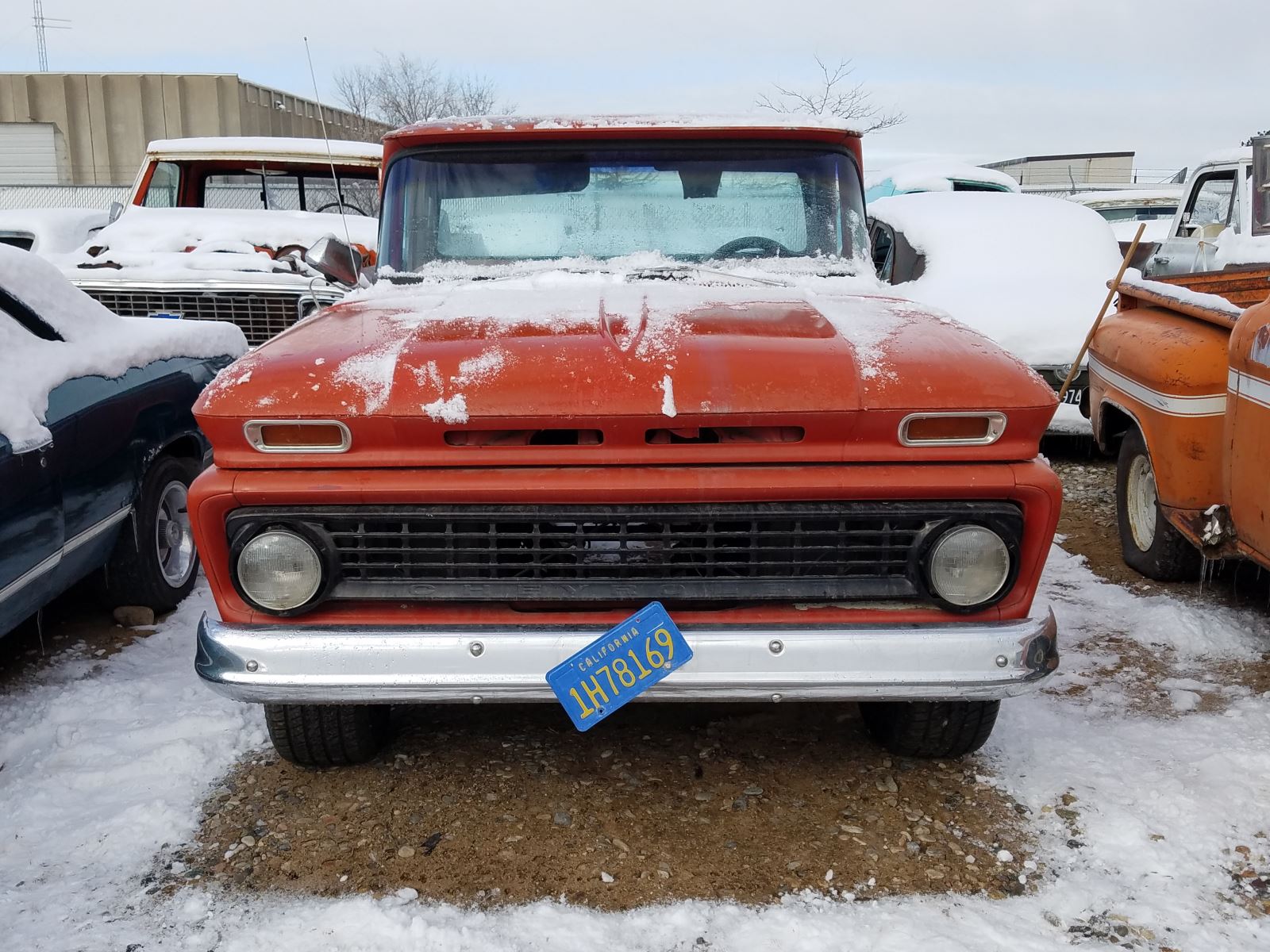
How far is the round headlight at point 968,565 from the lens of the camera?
2.39 metres

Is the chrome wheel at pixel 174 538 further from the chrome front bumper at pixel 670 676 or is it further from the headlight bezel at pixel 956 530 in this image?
the headlight bezel at pixel 956 530

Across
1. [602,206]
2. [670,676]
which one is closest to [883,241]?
[602,206]

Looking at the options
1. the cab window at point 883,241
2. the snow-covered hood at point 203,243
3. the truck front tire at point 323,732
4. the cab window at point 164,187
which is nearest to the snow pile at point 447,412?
the truck front tire at point 323,732

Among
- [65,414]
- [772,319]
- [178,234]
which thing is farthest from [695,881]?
[178,234]

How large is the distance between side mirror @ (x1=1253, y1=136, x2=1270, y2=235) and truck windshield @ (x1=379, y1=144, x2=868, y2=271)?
12.7ft

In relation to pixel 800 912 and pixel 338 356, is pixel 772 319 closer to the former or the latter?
pixel 338 356

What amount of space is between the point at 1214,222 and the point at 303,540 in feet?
21.5

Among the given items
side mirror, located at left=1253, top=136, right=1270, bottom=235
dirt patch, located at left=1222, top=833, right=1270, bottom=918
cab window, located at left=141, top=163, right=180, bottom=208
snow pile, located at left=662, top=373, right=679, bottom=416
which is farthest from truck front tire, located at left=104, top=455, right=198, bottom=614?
side mirror, located at left=1253, top=136, right=1270, bottom=235

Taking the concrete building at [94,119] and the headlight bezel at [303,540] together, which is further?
the concrete building at [94,119]

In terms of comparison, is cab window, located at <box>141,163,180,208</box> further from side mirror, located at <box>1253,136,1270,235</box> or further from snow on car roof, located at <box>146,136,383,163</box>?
side mirror, located at <box>1253,136,1270,235</box>

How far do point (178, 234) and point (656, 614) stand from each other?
608 cm

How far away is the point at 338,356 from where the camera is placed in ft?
8.00

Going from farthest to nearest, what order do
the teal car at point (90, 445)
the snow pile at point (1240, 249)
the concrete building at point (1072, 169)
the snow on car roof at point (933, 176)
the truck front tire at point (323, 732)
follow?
the concrete building at point (1072, 169) < the snow on car roof at point (933, 176) < the snow pile at point (1240, 249) < the teal car at point (90, 445) < the truck front tire at point (323, 732)

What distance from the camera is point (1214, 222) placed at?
6.79m
